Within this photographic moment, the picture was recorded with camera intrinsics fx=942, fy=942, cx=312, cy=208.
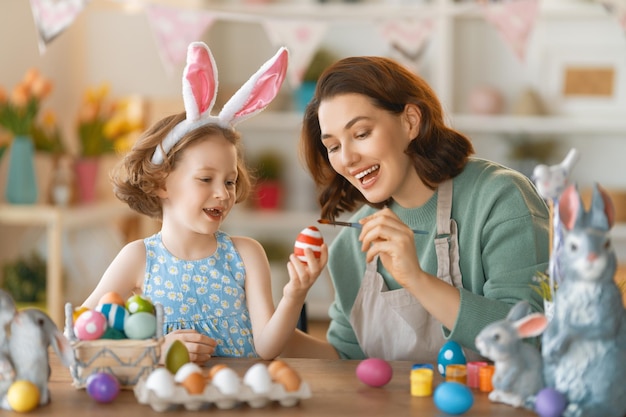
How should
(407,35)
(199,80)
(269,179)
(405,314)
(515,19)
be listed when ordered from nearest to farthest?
(199,80), (405,314), (515,19), (407,35), (269,179)

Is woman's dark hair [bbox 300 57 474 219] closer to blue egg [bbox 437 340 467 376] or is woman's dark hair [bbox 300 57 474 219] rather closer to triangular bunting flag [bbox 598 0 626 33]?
blue egg [bbox 437 340 467 376]

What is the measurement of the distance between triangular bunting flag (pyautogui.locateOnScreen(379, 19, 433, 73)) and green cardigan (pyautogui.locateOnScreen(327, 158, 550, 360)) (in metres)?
2.20

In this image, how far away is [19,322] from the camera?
1.27m

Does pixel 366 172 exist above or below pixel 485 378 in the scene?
above

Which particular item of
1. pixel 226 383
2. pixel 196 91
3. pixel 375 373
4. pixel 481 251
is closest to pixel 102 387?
pixel 226 383

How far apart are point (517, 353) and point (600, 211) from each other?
0.71ft

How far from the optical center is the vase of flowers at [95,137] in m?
4.14

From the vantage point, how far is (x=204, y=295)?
5.81 ft

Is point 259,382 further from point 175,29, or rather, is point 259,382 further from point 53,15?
point 175,29

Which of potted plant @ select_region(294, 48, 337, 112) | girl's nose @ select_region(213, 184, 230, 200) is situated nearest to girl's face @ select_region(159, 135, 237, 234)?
girl's nose @ select_region(213, 184, 230, 200)

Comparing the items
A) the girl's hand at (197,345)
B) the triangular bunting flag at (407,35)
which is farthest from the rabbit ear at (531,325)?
the triangular bunting flag at (407,35)

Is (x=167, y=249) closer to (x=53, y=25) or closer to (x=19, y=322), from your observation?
(x=19, y=322)

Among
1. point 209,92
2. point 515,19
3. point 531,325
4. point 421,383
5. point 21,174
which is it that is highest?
point 515,19

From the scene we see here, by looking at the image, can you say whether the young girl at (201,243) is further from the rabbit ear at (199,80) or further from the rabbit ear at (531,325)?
the rabbit ear at (531,325)
